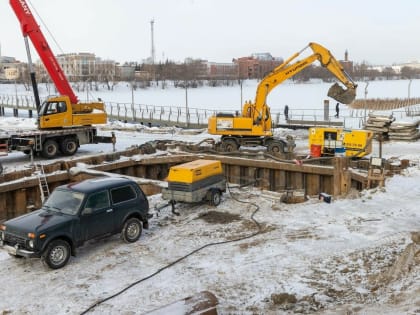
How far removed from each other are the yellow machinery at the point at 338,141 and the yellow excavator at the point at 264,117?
217 centimetres

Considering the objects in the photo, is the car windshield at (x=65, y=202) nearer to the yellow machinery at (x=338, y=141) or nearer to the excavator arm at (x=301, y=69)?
the yellow machinery at (x=338, y=141)

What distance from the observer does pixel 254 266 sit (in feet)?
33.5

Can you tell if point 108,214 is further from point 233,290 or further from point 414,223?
point 414,223

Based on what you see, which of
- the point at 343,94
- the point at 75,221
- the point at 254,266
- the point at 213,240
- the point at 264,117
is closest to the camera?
the point at 254,266

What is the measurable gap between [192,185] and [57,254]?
4.89m

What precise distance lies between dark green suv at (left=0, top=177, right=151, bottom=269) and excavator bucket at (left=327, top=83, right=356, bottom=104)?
51.3ft

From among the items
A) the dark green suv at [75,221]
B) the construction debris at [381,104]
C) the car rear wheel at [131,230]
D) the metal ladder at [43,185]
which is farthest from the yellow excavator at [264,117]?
the construction debris at [381,104]

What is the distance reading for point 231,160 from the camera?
70.9ft

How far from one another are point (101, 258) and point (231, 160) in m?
11.3

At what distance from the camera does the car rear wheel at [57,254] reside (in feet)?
33.5

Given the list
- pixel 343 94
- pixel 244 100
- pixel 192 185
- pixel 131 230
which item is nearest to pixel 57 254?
pixel 131 230

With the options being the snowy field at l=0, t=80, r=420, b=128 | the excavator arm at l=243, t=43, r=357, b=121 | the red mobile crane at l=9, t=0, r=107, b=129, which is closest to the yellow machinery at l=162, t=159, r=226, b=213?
the excavator arm at l=243, t=43, r=357, b=121

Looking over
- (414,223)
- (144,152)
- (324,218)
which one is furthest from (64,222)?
(144,152)

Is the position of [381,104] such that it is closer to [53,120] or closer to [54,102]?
[54,102]
